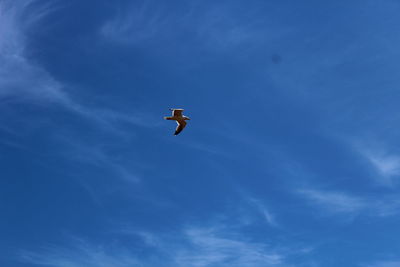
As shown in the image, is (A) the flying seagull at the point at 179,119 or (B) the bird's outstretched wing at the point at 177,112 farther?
(A) the flying seagull at the point at 179,119

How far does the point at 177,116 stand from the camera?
592 ft

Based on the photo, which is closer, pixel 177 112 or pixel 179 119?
pixel 177 112

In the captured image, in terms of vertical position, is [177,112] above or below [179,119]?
below

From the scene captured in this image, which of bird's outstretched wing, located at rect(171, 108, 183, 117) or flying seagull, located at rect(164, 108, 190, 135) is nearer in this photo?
bird's outstretched wing, located at rect(171, 108, 183, 117)
